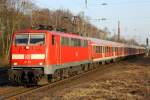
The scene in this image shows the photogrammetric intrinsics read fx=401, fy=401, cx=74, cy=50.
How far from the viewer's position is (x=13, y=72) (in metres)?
21.3

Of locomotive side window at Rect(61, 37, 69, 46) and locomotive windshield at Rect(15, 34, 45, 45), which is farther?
locomotive side window at Rect(61, 37, 69, 46)

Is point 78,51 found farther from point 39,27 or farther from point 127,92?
point 127,92

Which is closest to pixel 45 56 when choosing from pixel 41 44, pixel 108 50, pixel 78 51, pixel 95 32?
pixel 41 44

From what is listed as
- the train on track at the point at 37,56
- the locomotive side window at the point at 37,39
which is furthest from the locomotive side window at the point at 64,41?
the locomotive side window at the point at 37,39

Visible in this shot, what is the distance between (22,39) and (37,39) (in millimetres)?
840

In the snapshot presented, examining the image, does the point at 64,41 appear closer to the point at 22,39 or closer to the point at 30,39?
the point at 30,39

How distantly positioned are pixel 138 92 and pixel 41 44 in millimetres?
7062

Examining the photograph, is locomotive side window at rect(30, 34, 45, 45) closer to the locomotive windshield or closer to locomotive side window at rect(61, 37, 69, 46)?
the locomotive windshield

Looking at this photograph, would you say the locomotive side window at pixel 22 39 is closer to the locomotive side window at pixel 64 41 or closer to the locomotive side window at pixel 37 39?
the locomotive side window at pixel 37 39

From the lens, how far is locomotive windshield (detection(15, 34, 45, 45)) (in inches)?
862

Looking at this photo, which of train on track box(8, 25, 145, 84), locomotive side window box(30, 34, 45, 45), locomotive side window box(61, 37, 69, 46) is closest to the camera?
train on track box(8, 25, 145, 84)

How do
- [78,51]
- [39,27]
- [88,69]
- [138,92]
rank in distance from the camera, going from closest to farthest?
[138,92], [39,27], [78,51], [88,69]

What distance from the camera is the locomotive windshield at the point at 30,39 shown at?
21891mm

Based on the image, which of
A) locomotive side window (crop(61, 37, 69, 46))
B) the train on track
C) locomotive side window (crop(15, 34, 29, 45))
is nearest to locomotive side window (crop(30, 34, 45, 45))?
the train on track
